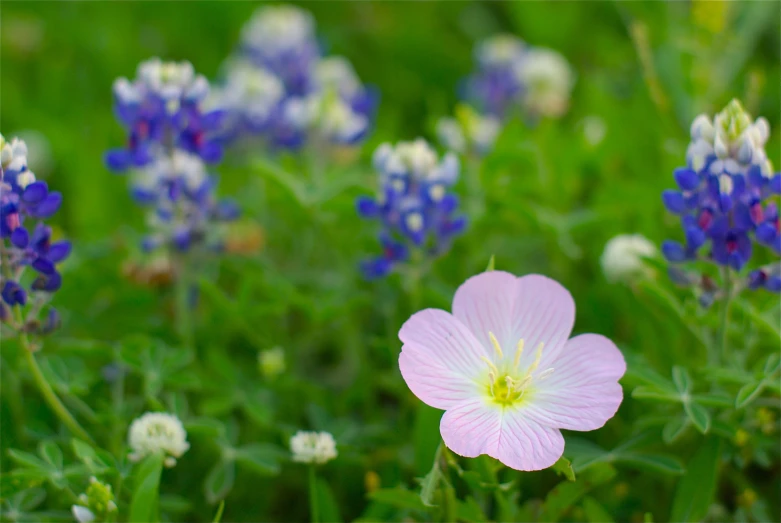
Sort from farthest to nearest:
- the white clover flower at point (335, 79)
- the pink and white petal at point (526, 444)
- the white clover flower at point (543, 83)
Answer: the white clover flower at point (543, 83) → the white clover flower at point (335, 79) → the pink and white petal at point (526, 444)

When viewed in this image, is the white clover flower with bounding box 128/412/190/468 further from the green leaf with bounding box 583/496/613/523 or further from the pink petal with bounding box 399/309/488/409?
the green leaf with bounding box 583/496/613/523

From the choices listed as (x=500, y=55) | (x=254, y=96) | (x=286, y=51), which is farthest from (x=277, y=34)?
(x=500, y=55)

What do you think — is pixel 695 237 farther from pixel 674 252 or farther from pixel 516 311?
pixel 516 311

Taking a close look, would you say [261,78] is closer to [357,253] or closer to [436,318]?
[357,253]

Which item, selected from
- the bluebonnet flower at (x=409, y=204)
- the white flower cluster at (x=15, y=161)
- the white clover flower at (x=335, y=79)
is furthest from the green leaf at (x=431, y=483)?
the white clover flower at (x=335, y=79)

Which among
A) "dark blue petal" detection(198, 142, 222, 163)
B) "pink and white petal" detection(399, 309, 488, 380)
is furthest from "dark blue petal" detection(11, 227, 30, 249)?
"pink and white petal" detection(399, 309, 488, 380)

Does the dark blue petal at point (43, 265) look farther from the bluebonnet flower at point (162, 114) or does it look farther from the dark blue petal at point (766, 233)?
the dark blue petal at point (766, 233)
